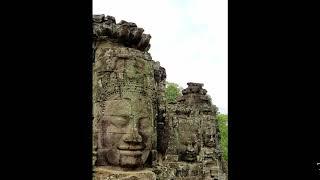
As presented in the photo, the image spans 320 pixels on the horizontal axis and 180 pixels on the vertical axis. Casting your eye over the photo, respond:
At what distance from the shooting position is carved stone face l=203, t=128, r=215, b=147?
14142 millimetres

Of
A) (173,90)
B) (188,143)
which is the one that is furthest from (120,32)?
(173,90)

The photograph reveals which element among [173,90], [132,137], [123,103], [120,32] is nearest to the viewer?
[132,137]

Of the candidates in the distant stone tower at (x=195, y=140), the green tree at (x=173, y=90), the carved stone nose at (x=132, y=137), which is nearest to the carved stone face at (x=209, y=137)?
the distant stone tower at (x=195, y=140)

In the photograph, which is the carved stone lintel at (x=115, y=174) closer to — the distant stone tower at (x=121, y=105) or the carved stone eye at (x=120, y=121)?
the distant stone tower at (x=121, y=105)

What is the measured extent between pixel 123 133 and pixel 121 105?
0.43 meters

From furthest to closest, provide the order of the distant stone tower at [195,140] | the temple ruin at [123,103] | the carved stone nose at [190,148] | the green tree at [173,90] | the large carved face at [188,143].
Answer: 1. the green tree at [173,90]
2. the carved stone nose at [190,148]
3. the large carved face at [188,143]
4. the distant stone tower at [195,140]
5. the temple ruin at [123,103]

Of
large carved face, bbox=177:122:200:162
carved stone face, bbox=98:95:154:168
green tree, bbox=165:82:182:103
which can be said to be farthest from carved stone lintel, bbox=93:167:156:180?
green tree, bbox=165:82:182:103

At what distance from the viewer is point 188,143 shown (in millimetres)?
12875

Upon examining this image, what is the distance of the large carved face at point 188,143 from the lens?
12691 mm

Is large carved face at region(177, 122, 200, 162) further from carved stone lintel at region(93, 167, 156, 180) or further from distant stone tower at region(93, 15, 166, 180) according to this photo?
carved stone lintel at region(93, 167, 156, 180)

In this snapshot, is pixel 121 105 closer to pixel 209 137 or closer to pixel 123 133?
pixel 123 133
